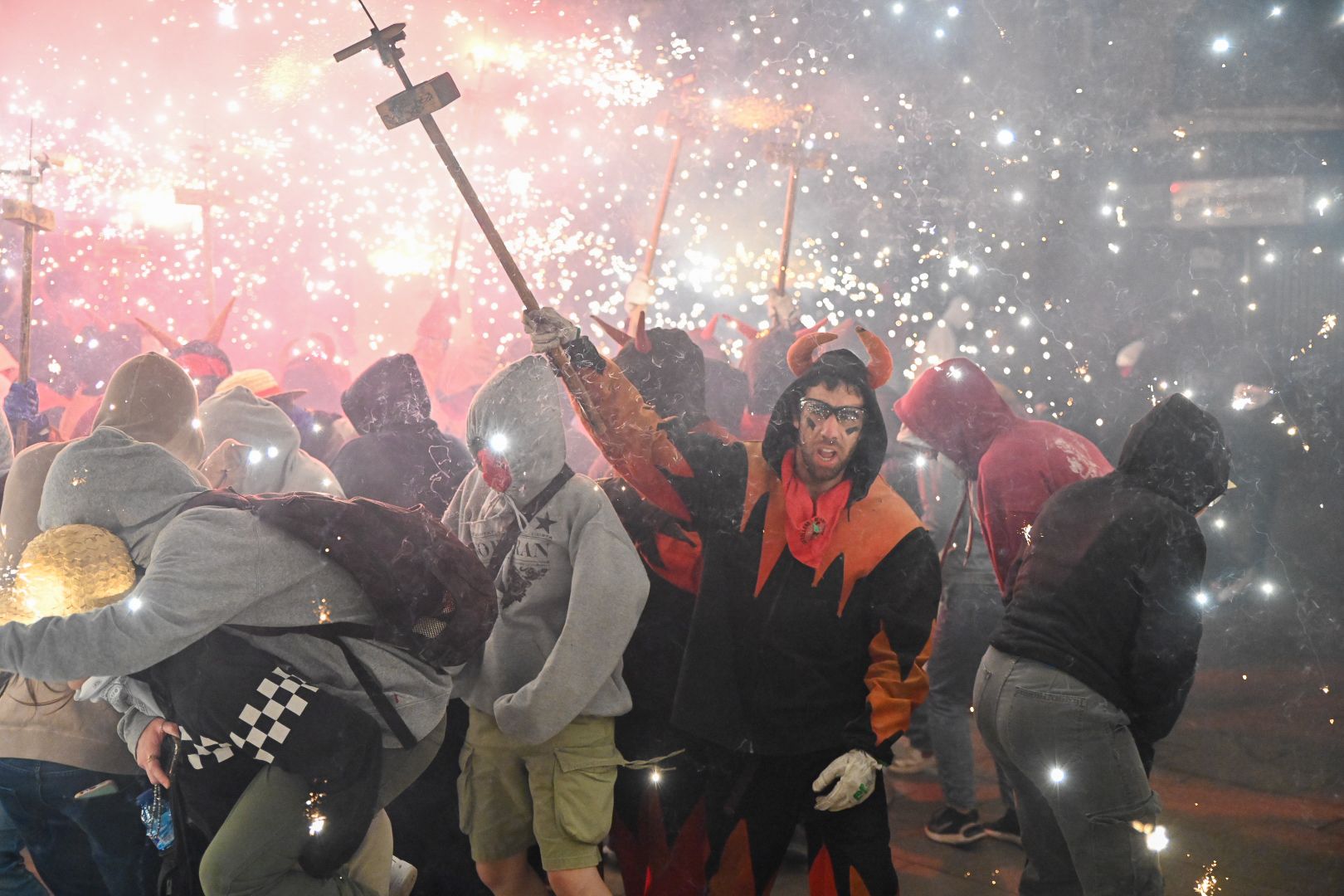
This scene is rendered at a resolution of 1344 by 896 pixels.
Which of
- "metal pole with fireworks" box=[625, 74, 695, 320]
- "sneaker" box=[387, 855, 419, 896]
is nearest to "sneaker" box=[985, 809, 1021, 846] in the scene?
"sneaker" box=[387, 855, 419, 896]

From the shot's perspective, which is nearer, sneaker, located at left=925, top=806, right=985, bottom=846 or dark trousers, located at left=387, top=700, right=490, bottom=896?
dark trousers, located at left=387, top=700, right=490, bottom=896

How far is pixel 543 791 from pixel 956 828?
1.96 meters

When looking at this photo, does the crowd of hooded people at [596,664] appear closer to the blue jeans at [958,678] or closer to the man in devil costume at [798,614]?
the man in devil costume at [798,614]

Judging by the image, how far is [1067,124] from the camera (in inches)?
181

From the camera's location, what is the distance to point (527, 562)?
2.67 meters

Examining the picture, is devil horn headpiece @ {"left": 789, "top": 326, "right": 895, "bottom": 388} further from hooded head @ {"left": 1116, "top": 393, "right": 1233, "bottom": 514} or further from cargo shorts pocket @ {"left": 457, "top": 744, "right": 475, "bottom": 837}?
cargo shorts pocket @ {"left": 457, "top": 744, "right": 475, "bottom": 837}

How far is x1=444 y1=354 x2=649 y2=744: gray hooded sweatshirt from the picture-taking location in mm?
2523

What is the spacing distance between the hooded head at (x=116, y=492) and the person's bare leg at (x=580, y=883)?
1.39 metres

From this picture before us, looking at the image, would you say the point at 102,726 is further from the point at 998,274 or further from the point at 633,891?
the point at 998,274

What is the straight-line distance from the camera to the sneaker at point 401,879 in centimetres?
273

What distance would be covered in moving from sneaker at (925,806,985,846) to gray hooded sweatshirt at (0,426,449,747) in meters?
2.44

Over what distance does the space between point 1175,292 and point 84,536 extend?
12.8 ft

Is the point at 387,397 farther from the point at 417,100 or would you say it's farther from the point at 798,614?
the point at 798,614

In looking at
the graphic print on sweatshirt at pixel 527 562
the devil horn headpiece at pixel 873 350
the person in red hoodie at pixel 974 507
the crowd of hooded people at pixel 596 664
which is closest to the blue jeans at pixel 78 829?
the crowd of hooded people at pixel 596 664
